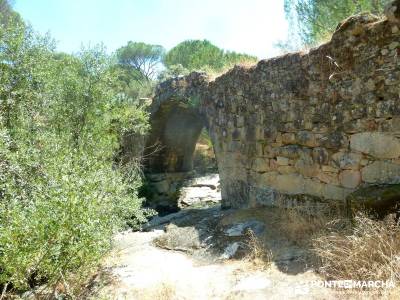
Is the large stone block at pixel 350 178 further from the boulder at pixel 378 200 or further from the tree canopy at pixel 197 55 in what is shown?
the tree canopy at pixel 197 55

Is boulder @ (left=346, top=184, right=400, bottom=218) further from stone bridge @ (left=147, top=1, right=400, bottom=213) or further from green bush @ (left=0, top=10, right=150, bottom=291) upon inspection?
green bush @ (left=0, top=10, right=150, bottom=291)

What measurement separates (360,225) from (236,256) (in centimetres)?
185

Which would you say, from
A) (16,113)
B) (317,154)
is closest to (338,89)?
(317,154)

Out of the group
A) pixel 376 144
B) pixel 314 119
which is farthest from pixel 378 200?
pixel 314 119

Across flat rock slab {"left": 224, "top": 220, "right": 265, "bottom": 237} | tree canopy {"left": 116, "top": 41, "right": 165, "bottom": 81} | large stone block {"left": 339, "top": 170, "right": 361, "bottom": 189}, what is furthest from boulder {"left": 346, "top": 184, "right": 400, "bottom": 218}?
tree canopy {"left": 116, "top": 41, "right": 165, "bottom": 81}

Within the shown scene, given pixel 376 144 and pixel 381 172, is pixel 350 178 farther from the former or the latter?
pixel 376 144

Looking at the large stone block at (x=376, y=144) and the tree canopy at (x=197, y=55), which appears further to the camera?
the tree canopy at (x=197, y=55)

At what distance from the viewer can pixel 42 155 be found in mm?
5980

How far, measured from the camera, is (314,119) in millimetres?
5395

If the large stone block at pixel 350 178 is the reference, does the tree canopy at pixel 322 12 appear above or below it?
above

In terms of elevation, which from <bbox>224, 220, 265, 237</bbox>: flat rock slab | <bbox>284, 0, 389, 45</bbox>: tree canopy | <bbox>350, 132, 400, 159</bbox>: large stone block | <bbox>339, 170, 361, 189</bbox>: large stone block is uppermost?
<bbox>284, 0, 389, 45</bbox>: tree canopy

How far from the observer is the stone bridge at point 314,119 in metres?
4.42

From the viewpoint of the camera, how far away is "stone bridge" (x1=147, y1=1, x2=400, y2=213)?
174 inches

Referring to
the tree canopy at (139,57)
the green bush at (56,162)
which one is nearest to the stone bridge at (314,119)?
the green bush at (56,162)
